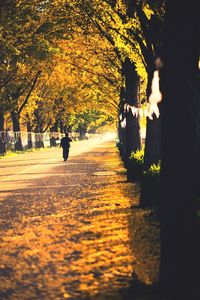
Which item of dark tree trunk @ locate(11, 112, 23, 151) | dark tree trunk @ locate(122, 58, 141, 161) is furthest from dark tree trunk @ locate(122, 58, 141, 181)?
dark tree trunk @ locate(11, 112, 23, 151)

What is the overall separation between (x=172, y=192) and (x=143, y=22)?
9.33 meters

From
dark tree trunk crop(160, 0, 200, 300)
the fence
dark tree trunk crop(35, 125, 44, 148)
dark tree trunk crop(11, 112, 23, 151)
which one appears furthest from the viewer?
dark tree trunk crop(35, 125, 44, 148)

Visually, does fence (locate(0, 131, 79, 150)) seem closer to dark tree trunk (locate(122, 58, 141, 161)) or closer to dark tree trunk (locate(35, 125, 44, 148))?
dark tree trunk (locate(35, 125, 44, 148))

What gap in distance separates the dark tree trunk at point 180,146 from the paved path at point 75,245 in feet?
2.24

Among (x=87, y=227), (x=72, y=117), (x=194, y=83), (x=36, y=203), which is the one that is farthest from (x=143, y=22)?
(x=72, y=117)

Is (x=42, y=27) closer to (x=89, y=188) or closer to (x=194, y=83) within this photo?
(x=89, y=188)

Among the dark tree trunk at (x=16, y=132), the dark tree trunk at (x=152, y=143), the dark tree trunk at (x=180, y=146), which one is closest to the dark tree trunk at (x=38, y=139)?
the dark tree trunk at (x=16, y=132)

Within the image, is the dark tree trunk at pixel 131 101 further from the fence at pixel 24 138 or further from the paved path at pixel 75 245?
the fence at pixel 24 138

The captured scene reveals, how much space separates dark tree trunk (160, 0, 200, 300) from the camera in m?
6.32

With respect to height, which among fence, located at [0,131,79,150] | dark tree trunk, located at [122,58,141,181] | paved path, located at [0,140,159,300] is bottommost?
paved path, located at [0,140,159,300]

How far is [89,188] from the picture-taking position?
60.7 ft

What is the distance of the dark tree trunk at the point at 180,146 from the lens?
6.32 meters

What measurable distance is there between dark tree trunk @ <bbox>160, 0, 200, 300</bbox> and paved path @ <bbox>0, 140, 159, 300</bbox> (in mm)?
683

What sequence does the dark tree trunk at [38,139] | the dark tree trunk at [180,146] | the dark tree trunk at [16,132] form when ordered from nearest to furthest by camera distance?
the dark tree trunk at [180,146] < the dark tree trunk at [16,132] < the dark tree trunk at [38,139]
